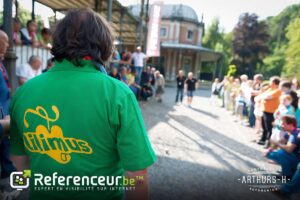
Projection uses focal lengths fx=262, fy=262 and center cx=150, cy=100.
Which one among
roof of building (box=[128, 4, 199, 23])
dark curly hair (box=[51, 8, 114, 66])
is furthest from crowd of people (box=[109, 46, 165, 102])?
roof of building (box=[128, 4, 199, 23])

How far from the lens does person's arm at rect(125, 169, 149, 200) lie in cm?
113

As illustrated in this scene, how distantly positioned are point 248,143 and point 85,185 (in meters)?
5.98

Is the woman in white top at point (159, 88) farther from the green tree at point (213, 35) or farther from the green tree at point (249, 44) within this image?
the green tree at point (213, 35)

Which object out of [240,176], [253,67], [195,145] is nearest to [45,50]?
[195,145]

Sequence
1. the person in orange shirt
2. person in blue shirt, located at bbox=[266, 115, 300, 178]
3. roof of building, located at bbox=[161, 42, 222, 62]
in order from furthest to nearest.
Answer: roof of building, located at bbox=[161, 42, 222, 62], the person in orange shirt, person in blue shirt, located at bbox=[266, 115, 300, 178]

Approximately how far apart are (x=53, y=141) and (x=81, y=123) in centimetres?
17

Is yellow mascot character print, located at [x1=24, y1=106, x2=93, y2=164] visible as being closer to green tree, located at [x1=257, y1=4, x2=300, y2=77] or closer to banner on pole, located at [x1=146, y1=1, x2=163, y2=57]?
banner on pole, located at [x1=146, y1=1, x2=163, y2=57]

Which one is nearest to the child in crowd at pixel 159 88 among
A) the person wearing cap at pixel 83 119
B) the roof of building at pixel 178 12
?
the person wearing cap at pixel 83 119

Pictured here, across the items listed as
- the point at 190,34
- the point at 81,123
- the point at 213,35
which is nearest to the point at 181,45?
the point at 190,34

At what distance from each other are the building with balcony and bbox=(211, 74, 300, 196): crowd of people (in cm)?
2228

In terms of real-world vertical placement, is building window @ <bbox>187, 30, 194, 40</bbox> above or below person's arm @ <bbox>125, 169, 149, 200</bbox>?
above

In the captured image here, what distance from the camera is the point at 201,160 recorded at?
4.85 m

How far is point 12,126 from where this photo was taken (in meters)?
1.27

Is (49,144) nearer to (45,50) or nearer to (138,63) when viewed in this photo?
(45,50)
